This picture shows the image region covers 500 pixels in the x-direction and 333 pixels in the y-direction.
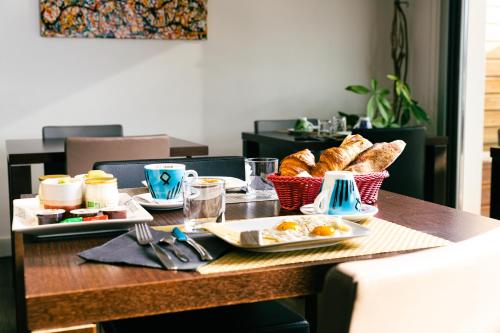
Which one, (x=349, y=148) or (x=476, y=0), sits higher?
(x=476, y=0)

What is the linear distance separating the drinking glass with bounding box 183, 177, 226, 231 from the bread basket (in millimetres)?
200

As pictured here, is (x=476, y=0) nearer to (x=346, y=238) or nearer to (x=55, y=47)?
(x=55, y=47)

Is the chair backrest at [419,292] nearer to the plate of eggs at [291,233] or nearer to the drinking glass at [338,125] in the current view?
the plate of eggs at [291,233]

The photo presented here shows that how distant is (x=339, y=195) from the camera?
1.24m

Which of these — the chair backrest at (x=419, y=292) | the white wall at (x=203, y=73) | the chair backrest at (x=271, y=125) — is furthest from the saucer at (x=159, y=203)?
the white wall at (x=203, y=73)

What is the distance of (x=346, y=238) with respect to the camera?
103cm

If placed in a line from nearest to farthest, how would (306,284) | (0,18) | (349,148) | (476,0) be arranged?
(306,284) < (349,148) < (0,18) < (476,0)


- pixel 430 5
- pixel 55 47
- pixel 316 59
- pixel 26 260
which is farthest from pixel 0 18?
pixel 26 260

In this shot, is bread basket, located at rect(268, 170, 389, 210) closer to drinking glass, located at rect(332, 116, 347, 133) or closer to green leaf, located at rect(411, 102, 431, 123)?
drinking glass, located at rect(332, 116, 347, 133)

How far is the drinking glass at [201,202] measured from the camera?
3.80 feet

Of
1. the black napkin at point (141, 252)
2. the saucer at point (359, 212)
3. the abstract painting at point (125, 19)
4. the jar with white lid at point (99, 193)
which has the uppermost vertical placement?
the abstract painting at point (125, 19)

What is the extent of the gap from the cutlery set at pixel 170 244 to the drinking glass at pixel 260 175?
0.43 meters

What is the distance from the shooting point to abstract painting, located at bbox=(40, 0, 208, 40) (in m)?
3.79

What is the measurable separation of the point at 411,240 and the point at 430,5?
3.50 m
